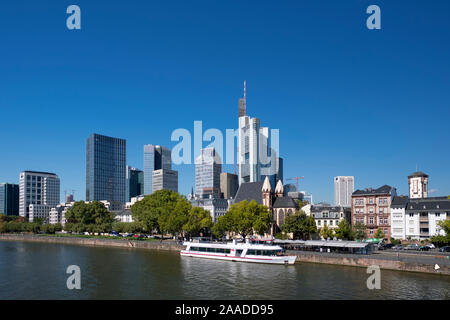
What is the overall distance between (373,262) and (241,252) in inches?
1099

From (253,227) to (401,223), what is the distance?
1629 inches

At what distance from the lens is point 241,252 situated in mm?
88062

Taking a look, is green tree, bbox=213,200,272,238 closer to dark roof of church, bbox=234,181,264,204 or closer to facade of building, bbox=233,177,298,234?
facade of building, bbox=233,177,298,234

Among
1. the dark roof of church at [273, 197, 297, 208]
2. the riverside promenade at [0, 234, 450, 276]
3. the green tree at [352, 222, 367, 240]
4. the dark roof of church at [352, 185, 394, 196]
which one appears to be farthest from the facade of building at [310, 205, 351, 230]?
the riverside promenade at [0, 234, 450, 276]

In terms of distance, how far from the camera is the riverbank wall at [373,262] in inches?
2584

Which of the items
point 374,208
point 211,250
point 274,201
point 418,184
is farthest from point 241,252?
point 418,184

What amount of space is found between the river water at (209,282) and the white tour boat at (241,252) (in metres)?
3.20

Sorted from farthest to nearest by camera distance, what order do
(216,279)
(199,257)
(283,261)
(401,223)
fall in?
(401,223) < (199,257) < (283,261) < (216,279)

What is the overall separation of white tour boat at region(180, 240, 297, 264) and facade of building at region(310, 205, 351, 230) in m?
44.8
